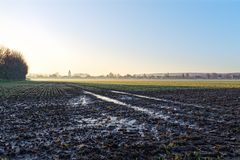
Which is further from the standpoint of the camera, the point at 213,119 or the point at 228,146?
the point at 213,119

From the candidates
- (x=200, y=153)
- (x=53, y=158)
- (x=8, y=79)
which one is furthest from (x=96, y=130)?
(x=8, y=79)

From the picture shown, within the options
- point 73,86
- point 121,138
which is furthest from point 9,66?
point 121,138

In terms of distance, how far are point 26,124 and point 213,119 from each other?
11218 millimetres

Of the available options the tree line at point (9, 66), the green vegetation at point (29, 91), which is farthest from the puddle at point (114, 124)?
the tree line at point (9, 66)

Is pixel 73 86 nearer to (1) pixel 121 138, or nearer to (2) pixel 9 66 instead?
(2) pixel 9 66

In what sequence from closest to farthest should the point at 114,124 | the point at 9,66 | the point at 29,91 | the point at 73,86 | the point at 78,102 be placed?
1. the point at 114,124
2. the point at 78,102
3. the point at 29,91
4. the point at 73,86
5. the point at 9,66

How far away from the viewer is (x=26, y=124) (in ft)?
54.2

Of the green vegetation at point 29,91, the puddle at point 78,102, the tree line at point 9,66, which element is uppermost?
the tree line at point 9,66

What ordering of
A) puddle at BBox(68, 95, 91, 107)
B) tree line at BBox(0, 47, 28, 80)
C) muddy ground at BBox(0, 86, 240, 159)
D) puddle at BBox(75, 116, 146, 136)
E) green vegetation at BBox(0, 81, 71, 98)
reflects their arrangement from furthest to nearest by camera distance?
tree line at BBox(0, 47, 28, 80) → green vegetation at BBox(0, 81, 71, 98) → puddle at BBox(68, 95, 91, 107) → puddle at BBox(75, 116, 146, 136) → muddy ground at BBox(0, 86, 240, 159)

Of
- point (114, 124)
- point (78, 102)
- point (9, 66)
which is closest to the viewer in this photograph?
point (114, 124)

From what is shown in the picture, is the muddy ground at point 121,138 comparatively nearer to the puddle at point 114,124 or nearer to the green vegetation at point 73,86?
the puddle at point 114,124

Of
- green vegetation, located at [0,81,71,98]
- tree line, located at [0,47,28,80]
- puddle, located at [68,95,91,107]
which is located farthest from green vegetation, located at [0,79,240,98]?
tree line, located at [0,47,28,80]

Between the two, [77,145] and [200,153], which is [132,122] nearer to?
Result: [77,145]

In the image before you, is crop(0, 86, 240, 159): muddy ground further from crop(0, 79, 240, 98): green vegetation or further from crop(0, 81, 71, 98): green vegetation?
crop(0, 79, 240, 98): green vegetation
